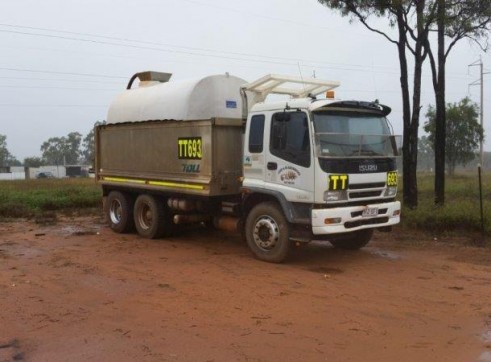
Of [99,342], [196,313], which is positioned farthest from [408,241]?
[99,342]

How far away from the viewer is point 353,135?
28.0 feet

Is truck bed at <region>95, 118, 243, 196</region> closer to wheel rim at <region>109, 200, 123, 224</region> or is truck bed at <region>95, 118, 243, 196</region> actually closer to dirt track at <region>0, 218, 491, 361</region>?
wheel rim at <region>109, 200, 123, 224</region>

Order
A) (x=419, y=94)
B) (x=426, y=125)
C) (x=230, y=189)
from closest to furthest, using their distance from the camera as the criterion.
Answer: (x=230, y=189), (x=419, y=94), (x=426, y=125)

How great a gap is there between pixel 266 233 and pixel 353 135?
2138 mm

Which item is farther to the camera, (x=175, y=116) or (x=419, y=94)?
(x=419, y=94)

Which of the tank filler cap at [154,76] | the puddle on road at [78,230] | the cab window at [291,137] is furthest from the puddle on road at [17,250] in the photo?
the cab window at [291,137]

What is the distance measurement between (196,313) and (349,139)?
388 cm

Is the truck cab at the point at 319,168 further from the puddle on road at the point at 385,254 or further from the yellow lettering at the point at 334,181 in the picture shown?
the puddle on road at the point at 385,254

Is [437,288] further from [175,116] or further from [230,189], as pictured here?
[175,116]

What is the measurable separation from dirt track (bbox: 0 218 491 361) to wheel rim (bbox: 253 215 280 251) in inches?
13.9

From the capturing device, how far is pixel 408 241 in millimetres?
10953

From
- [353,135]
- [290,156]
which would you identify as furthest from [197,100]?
[353,135]

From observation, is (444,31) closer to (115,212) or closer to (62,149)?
(115,212)

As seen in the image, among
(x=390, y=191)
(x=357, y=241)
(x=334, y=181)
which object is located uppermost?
(x=334, y=181)
